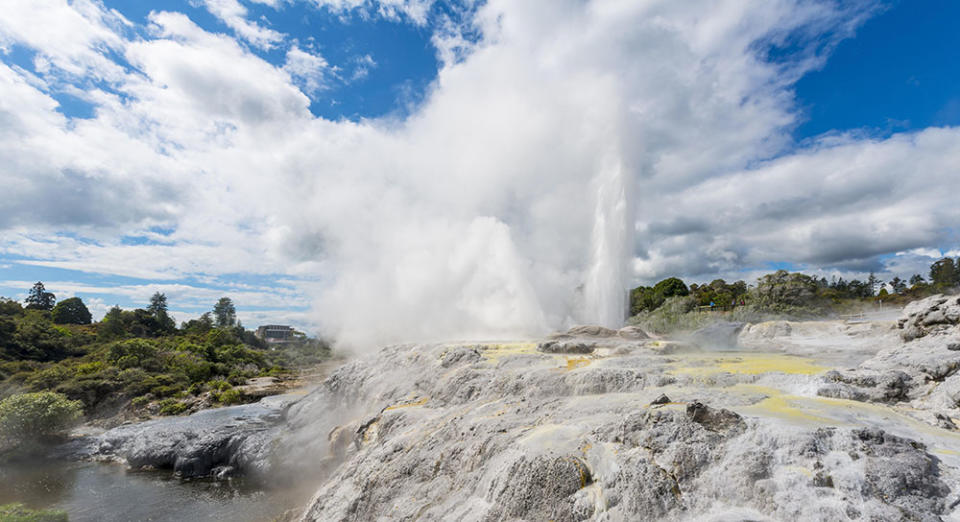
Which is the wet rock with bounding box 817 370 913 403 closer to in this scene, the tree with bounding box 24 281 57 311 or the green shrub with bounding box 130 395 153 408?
the green shrub with bounding box 130 395 153 408

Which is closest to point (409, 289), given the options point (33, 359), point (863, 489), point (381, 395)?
point (381, 395)

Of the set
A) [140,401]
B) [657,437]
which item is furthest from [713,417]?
[140,401]

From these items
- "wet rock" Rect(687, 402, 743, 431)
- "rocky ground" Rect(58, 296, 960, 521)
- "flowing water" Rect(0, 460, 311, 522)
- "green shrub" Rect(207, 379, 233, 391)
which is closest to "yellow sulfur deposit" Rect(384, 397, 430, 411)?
"rocky ground" Rect(58, 296, 960, 521)

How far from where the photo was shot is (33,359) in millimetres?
52844

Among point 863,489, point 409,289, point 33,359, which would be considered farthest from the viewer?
point 33,359

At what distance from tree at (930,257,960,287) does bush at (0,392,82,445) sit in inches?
3776

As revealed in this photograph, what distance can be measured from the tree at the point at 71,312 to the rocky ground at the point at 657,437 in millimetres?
101066

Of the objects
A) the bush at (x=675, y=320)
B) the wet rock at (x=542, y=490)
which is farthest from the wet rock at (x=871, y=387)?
the bush at (x=675, y=320)

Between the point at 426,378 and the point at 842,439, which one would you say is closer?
the point at 842,439

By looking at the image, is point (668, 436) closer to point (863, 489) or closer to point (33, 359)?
point (863, 489)

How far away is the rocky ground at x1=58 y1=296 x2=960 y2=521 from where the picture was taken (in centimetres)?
632

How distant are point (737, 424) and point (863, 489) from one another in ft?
6.08

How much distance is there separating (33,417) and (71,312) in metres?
81.6

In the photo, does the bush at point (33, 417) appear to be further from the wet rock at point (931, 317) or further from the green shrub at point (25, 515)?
the wet rock at point (931, 317)
